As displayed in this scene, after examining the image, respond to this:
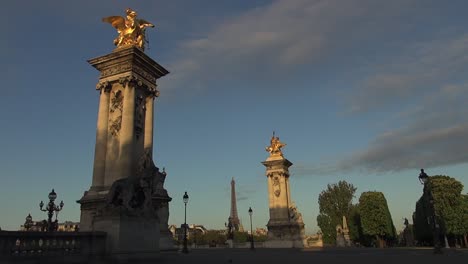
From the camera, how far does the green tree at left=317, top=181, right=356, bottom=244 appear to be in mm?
70438

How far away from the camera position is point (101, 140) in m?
21.5

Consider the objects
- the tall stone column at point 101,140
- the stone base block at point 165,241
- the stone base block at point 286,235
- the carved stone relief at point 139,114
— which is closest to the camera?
the tall stone column at point 101,140

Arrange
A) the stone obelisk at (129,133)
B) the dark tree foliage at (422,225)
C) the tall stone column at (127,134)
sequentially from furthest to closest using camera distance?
the dark tree foliage at (422,225) < the tall stone column at (127,134) < the stone obelisk at (129,133)

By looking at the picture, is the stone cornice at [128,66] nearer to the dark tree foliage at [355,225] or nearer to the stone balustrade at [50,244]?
the stone balustrade at [50,244]

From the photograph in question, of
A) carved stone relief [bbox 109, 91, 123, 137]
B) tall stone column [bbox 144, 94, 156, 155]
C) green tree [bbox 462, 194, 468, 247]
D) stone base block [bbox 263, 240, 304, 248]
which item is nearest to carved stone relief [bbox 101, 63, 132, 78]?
carved stone relief [bbox 109, 91, 123, 137]

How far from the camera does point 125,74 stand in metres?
21.5

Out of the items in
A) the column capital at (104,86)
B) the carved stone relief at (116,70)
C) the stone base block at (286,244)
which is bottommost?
the stone base block at (286,244)

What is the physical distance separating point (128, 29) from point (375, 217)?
51.7 meters

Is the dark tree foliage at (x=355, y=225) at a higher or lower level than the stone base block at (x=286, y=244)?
higher

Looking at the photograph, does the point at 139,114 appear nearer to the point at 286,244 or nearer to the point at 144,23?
the point at 144,23

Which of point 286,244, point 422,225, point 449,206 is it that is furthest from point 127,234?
point 422,225

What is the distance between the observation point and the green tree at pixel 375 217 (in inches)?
2404

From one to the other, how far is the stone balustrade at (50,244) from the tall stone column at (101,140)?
6.13 m

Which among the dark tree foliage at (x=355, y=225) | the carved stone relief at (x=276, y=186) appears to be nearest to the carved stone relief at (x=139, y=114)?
the carved stone relief at (x=276, y=186)
